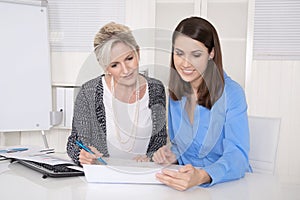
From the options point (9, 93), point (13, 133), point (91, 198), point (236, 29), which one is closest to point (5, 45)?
point (9, 93)

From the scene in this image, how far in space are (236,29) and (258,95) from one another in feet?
1.56

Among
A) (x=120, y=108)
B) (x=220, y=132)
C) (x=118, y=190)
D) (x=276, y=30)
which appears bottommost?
(x=118, y=190)

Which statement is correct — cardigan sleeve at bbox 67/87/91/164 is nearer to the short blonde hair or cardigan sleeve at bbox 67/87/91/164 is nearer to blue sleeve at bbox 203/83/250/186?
the short blonde hair

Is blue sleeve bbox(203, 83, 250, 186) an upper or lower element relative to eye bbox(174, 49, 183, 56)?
lower

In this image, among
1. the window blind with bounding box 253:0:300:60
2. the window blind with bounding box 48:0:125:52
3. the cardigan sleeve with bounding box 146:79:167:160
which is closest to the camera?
the cardigan sleeve with bounding box 146:79:167:160

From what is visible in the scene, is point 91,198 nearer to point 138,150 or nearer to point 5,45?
point 138,150

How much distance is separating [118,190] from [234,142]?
16.3 inches

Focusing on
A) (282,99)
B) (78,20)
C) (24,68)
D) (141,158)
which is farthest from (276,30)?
(141,158)

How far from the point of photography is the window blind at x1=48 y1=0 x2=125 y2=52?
2828 mm

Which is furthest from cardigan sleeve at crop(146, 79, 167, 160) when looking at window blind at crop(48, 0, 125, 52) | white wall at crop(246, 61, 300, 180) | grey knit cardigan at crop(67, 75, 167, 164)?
window blind at crop(48, 0, 125, 52)

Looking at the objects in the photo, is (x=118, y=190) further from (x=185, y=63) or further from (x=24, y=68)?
(x=24, y=68)

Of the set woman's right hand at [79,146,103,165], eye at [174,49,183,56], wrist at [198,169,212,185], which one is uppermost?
eye at [174,49,183,56]

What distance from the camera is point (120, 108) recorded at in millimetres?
1215

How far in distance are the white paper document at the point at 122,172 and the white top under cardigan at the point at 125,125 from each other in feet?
0.08
